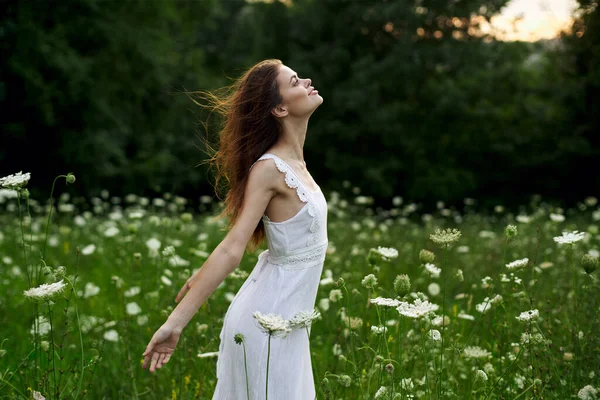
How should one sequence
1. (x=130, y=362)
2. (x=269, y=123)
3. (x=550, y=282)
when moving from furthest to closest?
(x=550, y=282) < (x=130, y=362) < (x=269, y=123)

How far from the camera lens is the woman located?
2125mm

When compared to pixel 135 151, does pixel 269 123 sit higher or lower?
higher

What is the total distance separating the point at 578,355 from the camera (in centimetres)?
255

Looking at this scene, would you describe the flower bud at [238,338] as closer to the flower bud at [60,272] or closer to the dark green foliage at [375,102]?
the flower bud at [60,272]

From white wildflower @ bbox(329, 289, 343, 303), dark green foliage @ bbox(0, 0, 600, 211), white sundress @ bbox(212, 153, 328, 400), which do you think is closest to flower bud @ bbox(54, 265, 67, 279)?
white sundress @ bbox(212, 153, 328, 400)

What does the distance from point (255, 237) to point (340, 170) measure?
637 inches

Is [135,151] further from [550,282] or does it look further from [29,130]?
Result: [550,282]

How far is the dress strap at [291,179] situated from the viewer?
2.27 metres

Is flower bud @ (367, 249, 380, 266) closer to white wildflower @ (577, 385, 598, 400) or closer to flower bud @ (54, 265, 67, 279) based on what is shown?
white wildflower @ (577, 385, 598, 400)

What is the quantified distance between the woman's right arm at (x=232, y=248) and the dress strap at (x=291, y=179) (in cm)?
2

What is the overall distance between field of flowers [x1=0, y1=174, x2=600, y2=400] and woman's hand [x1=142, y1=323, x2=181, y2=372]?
21cm

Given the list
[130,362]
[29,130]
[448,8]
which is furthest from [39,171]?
[130,362]

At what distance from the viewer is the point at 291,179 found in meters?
2.27

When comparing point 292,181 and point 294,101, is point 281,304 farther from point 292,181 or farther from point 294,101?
point 294,101
